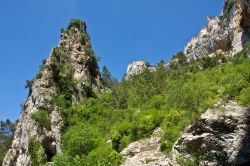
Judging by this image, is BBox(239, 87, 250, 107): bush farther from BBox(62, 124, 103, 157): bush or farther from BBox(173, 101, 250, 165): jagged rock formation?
BBox(62, 124, 103, 157): bush

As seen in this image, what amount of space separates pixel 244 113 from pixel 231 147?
322 cm

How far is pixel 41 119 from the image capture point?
5038cm

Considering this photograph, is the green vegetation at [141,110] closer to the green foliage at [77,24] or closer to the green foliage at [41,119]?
the green foliage at [41,119]

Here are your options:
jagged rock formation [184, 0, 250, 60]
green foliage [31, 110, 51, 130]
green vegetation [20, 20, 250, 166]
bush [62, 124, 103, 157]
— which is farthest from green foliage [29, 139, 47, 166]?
jagged rock formation [184, 0, 250, 60]

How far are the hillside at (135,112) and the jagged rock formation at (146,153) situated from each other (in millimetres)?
92

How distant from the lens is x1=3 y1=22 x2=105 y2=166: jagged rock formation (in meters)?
50.2

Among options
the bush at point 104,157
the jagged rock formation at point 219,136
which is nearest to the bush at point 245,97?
the jagged rock formation at point 219,136

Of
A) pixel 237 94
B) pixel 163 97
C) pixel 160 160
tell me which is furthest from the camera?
pixel 163 97

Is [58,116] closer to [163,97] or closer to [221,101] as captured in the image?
[163,97]

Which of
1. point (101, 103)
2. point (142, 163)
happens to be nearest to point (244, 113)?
point (142, 163)

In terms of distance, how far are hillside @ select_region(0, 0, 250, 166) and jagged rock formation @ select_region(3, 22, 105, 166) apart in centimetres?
13

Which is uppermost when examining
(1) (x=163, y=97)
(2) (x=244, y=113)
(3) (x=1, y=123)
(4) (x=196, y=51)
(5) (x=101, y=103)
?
(4) (x=196, y=51)

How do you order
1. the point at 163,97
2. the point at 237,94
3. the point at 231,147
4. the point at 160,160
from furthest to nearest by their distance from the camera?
1. the point at 163,97
2. the point at 237,94
3. the point at 160,160
4. the point at 231,147

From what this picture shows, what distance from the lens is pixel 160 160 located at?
109 ft
